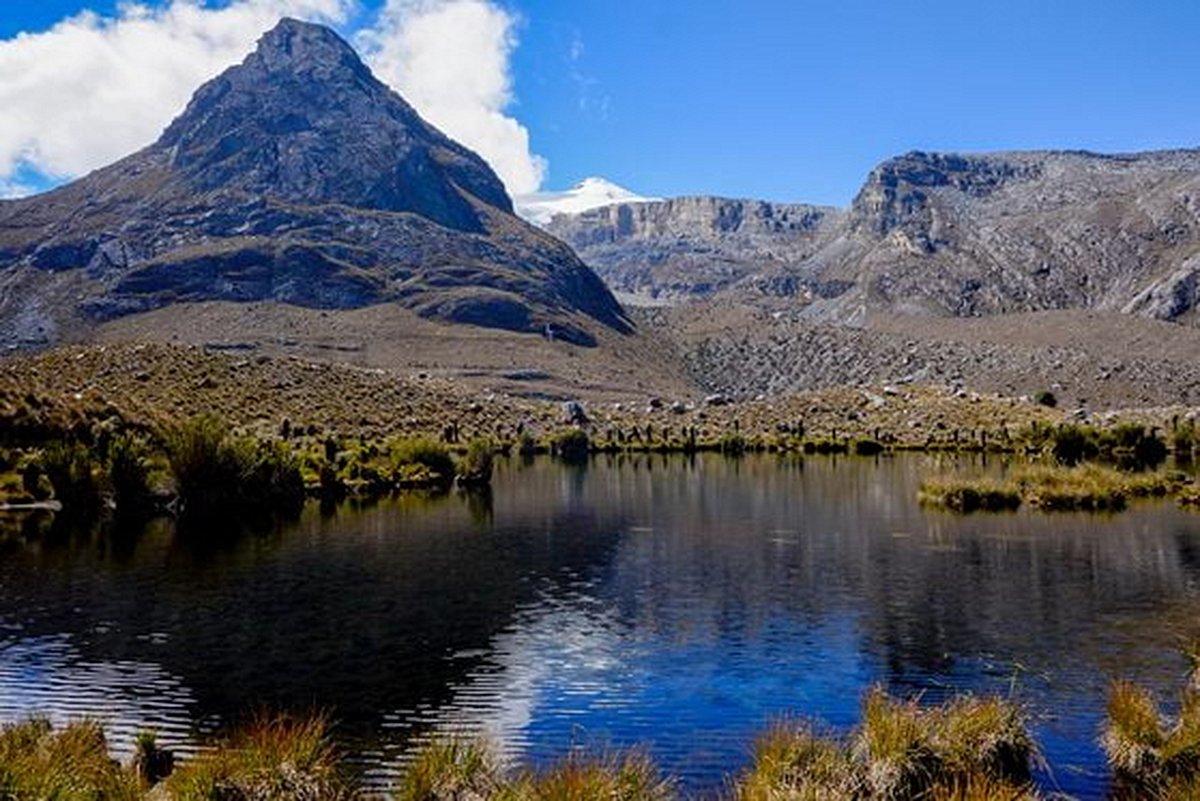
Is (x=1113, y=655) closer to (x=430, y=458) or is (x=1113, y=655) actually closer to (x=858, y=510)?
(x=858, y=510)

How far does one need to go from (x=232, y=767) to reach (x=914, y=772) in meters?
8.40

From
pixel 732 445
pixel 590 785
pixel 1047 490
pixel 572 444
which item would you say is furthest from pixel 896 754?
pixel 572 444

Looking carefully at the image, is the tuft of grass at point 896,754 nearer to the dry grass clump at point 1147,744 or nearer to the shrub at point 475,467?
the dry grass clump at point 1147,744

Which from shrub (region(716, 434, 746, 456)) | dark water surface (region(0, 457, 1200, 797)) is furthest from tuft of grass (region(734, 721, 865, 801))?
shrub (region(716, 434, 746, 456))

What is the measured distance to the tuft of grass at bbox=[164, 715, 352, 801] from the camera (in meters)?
12.5

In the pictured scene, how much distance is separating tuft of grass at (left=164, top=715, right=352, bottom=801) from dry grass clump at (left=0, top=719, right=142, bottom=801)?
0.62 meters

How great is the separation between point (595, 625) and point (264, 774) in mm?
15178

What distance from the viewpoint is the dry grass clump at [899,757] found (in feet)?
45.3

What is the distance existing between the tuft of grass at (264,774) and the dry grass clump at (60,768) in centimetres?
62

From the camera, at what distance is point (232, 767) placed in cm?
1287

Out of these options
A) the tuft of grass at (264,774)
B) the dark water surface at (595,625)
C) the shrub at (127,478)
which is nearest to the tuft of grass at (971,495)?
the dark water surface at (595,625)

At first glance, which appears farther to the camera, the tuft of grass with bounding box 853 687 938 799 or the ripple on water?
the ripple on water

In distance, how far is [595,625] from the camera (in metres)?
27.6

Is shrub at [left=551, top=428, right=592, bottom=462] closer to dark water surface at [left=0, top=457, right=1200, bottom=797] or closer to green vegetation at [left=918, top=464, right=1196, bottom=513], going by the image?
green vegetation at [left=918, top=464, right=1196, bottom=513]
